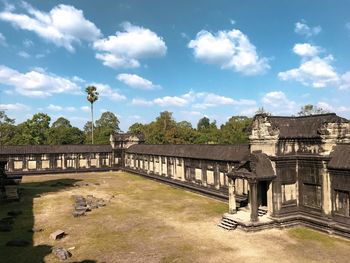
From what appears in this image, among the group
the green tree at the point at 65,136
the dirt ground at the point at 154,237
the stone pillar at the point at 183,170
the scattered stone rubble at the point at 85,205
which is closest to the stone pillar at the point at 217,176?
the dirt ground at the point at 154,237

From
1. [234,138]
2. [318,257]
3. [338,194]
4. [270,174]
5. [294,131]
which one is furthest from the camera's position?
[234,138]

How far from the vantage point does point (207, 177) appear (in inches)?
1416

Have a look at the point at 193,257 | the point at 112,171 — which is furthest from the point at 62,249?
the point at 112,171

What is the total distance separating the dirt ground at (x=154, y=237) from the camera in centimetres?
1770

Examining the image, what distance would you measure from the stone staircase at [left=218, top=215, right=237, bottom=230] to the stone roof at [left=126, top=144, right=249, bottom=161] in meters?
8.14

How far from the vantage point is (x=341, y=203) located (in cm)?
2127

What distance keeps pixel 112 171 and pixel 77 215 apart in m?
35.2

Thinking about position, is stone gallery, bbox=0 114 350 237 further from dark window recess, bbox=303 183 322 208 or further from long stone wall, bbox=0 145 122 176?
long stone wall, bbox=0 145 122 176

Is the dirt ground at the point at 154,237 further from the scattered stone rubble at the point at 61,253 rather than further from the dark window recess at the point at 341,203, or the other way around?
the dark window recess at the point at 341,203

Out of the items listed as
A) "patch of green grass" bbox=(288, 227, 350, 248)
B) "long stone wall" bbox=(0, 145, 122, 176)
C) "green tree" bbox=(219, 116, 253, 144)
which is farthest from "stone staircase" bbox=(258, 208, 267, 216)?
"green tree" bbox=(219, 116, 253, 144)

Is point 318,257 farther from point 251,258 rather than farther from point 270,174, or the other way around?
point 270,174

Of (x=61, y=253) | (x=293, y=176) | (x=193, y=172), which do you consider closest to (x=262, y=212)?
(x=293, y=176)

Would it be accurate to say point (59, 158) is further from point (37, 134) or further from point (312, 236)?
point (312, 236)

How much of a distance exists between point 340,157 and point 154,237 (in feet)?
45.3
